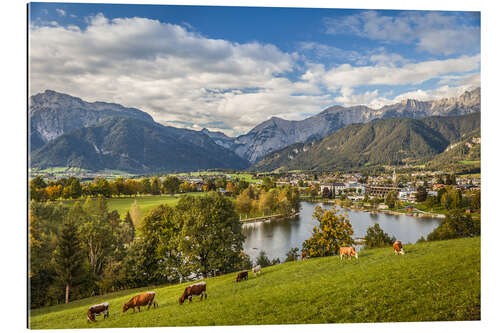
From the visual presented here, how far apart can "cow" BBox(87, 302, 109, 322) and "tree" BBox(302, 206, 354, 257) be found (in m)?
5.40

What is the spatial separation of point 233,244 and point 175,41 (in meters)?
5.83

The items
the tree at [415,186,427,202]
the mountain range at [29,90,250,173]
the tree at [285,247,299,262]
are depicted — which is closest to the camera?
the mountain range at [29,90,250,173]

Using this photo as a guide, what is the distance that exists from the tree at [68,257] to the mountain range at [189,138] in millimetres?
2129

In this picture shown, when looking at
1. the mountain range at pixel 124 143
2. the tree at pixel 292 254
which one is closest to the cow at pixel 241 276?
the tree at pixel 292 254

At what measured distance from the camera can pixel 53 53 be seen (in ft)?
20.0

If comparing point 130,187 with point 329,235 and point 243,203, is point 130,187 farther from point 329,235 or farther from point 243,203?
point 329,235

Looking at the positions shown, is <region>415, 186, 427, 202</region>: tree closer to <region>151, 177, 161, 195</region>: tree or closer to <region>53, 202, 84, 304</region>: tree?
<region>151, 177, 161, 195</region>: tree

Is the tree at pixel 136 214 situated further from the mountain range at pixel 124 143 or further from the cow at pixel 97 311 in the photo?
the cow at pixel 97 311

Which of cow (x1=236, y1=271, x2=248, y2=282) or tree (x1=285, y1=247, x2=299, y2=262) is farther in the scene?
tree (x1=285, y1=247, x2=299, y2=262)

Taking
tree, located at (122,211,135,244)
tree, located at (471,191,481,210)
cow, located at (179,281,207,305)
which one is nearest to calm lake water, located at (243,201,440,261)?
tree, located at (471,191,481,210)

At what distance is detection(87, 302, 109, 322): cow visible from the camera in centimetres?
537

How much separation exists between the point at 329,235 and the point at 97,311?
20.4 feet

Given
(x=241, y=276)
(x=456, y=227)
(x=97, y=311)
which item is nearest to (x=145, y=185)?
(x=97, y=311)

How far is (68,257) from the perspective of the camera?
6.45 m
